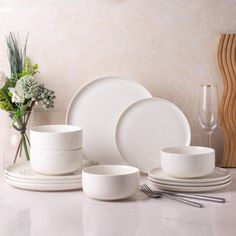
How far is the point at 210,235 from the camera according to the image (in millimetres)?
1101

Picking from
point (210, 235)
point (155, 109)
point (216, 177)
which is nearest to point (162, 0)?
point (155, 109)

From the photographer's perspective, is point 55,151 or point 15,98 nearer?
point 55,151

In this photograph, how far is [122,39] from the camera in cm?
175

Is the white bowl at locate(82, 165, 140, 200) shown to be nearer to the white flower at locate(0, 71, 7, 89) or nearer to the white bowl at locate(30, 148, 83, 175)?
the white bowl at locate(30, 148, 83, 175)

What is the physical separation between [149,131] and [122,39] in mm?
308

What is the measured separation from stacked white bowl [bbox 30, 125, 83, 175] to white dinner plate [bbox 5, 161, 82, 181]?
1 centimetres

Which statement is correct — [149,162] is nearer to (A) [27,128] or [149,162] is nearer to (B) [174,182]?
(B) [174,182]

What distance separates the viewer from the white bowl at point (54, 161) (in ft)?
4.73

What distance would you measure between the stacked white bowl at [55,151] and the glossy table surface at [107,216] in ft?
0.22

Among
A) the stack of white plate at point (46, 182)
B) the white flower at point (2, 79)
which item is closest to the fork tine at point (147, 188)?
the stack of white plate at point (46, 182)

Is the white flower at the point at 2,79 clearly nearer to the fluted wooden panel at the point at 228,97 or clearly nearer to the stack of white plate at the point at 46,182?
the stack of white plate at the point at 46,182

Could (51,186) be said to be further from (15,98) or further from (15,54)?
(15,54)

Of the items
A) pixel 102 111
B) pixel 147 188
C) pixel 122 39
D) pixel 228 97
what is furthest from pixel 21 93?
pixel 228 97

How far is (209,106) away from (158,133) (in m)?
0.18
